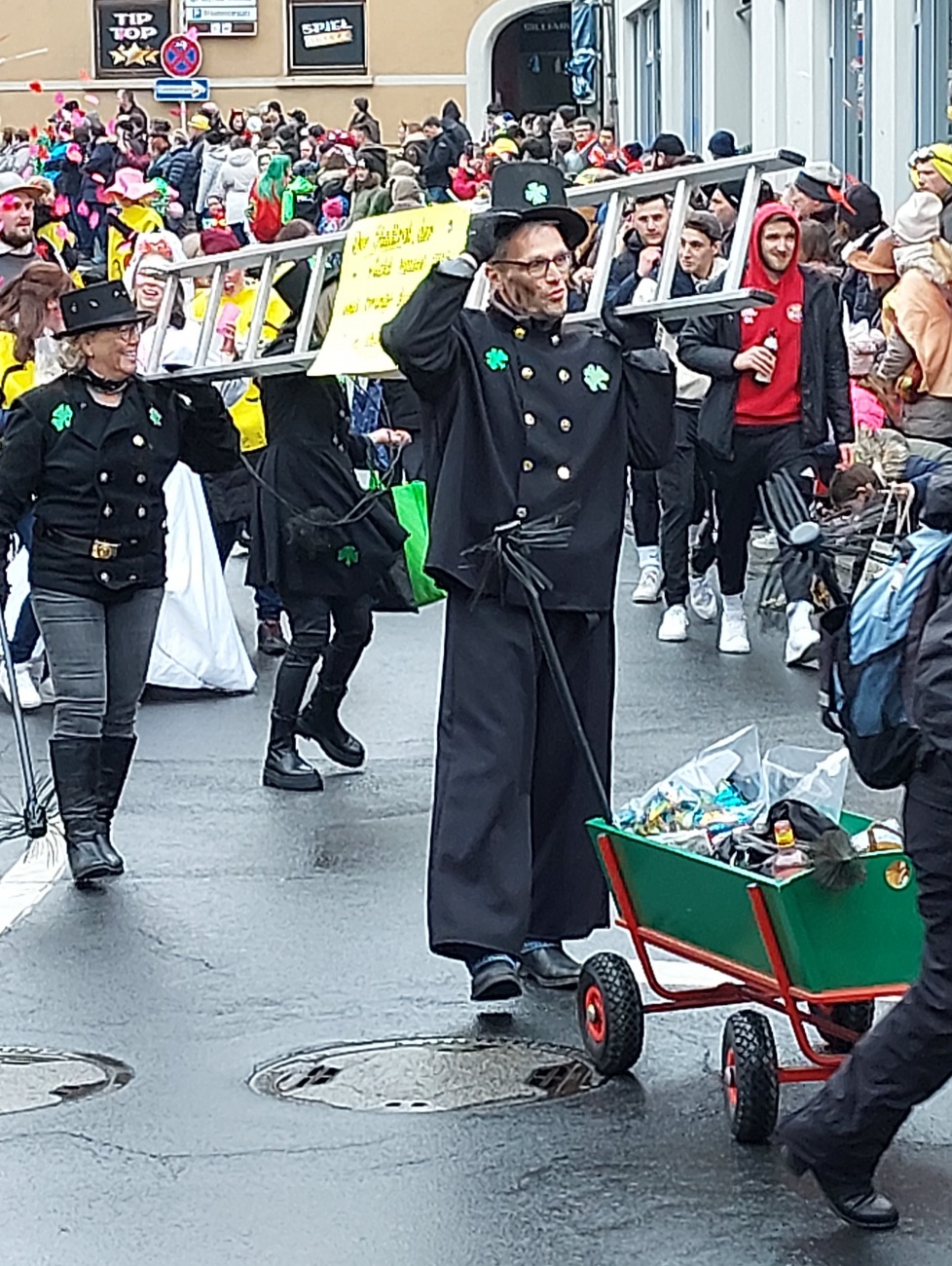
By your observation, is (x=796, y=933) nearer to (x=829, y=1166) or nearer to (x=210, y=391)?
(x=829, y=1166)

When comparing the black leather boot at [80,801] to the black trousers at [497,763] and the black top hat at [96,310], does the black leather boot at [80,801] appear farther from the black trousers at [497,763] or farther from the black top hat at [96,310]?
the black trousers at [497,763]

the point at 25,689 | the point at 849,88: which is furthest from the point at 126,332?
the point at 849,88

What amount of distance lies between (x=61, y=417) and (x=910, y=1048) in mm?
4083

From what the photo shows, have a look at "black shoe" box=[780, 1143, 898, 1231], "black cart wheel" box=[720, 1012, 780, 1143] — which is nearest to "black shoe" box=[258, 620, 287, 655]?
"black cart wheel" box=[720, 1012, 780, 1143]

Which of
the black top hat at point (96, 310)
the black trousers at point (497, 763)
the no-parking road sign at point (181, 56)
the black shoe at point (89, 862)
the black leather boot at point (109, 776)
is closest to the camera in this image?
the black trousers at point (497, 763)

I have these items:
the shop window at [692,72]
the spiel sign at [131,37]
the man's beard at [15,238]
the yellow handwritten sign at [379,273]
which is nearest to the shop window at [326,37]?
the spiel sign at [131,37]

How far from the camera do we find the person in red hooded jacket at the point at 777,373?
37.9ft

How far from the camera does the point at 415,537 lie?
9.67 meters

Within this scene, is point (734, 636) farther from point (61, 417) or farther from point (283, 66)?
point (283, 66)

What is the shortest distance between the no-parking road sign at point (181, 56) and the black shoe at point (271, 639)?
97.7ft

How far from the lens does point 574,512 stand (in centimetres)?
661

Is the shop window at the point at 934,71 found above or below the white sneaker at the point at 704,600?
above

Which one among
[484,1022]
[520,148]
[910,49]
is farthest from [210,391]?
[520,148]

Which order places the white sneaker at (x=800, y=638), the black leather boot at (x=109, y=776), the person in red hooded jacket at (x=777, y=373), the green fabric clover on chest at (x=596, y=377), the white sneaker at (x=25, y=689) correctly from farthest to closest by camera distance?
the white sneaker at (x=800, y=638)
the person in red hooded jacket at (x=777, y=373)
the white sneaker at (x=25, y=689)
the black leather boot at (x=109, y=776)
the green fabric clover on chest at (x=596, y=377)
